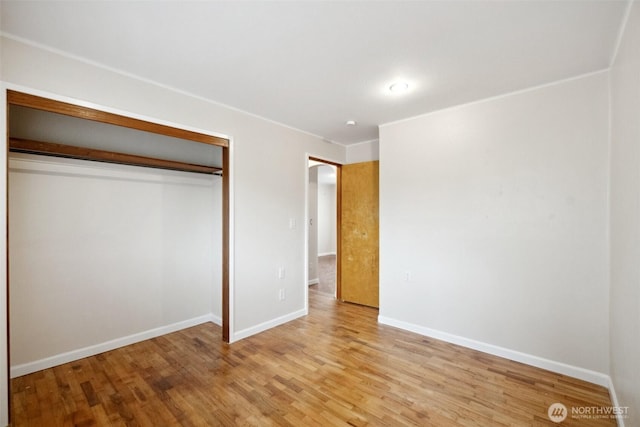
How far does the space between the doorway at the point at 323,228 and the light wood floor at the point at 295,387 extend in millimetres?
2044

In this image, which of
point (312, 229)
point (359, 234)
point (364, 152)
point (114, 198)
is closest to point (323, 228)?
point (312, 229)

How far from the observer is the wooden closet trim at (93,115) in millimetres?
1863

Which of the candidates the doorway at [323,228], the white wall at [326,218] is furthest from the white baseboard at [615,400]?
the white wall at [326,218]

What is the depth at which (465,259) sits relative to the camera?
291cm

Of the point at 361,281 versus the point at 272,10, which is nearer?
the point at 272,10

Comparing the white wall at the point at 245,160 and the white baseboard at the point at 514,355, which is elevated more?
the white wall at the point at 245,160

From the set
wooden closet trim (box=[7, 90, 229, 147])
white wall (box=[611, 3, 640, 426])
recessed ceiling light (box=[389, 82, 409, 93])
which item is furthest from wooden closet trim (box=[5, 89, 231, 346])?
white wall (box=[611, 3, 640, 426])

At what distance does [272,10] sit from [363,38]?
611mm

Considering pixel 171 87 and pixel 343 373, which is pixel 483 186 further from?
pixel 171 87

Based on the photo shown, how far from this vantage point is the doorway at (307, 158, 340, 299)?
4.79 metres

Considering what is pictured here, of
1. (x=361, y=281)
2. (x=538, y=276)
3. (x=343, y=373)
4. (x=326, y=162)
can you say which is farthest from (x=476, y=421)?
(x=326, y=162)

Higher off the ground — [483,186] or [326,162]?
[326,162]

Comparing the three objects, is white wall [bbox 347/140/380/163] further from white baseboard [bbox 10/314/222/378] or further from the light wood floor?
white baseboard [bbox 10/314/222/378]

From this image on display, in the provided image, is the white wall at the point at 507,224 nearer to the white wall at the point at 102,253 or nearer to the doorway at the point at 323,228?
the doorway at the point at 323,228
